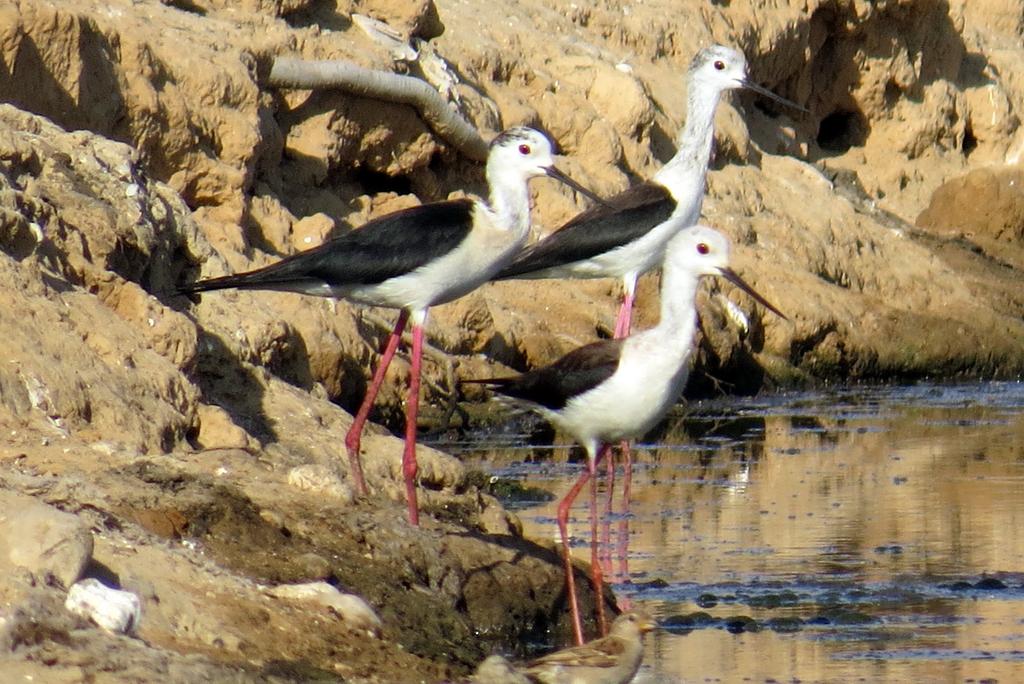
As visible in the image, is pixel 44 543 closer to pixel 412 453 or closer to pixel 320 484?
pixel 320 484

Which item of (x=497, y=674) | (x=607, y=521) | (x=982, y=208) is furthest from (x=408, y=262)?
(x=982, y=208)

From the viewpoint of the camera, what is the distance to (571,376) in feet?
26.8

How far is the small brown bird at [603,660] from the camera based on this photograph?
6414 millimetres

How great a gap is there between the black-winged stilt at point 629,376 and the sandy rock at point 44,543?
7.80ft

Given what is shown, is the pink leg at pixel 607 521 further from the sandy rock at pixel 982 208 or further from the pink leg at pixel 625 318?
the sandy rock at pixel 982 208

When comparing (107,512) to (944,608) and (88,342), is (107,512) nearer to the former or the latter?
(88,342)

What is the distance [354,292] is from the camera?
30.0ft

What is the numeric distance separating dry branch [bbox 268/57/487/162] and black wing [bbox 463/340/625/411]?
21.8ft

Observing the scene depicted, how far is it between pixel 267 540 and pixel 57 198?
289cm

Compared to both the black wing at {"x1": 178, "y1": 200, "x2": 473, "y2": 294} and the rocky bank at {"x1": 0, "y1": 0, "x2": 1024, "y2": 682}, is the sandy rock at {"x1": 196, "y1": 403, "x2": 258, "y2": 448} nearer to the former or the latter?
the rocky bank at {"x1": 0, "y1": 0, "x2": 1024, "y2": 682}

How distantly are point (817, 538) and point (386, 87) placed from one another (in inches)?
259

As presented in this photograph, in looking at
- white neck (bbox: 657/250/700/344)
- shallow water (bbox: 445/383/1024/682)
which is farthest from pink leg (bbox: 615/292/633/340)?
white neck (bbox: 657/250/700/344)

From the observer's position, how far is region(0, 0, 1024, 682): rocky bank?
257 inches

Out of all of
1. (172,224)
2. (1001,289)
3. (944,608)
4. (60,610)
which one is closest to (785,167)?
(1001,289)
